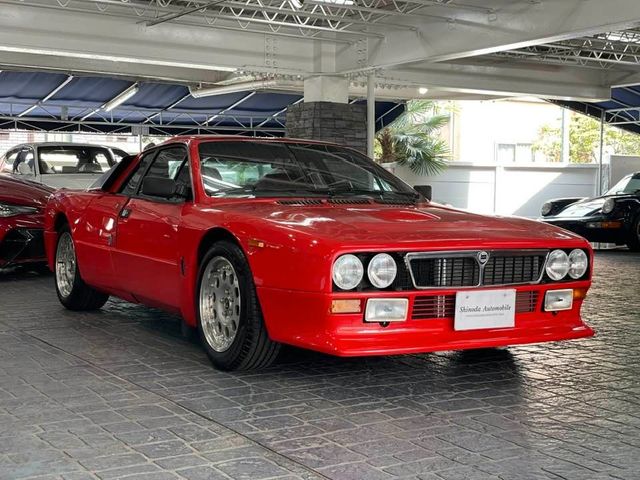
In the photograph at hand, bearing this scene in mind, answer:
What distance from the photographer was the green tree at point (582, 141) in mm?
39250

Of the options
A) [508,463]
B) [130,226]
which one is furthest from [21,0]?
[508,463]

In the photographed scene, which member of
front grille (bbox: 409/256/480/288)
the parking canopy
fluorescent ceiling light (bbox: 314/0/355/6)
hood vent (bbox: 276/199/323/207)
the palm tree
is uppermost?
fluorescent ceiling light (bbox: 314/0/355/6)

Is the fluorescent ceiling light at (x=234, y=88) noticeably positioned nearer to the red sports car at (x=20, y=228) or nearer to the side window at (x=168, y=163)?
the red sports car at (x=20, y=228)

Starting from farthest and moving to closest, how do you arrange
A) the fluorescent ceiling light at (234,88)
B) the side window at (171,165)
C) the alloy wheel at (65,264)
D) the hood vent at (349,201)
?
the fluorescent ceiling light at (234,88) → the alloy wheel at (65,264) → the side window at (171,165) → the hood vent at (349,201)

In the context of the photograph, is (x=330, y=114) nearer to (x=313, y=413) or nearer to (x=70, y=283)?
(x=70, y=283)

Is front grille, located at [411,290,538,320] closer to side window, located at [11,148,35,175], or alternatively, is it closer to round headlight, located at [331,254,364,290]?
round headlight, located at [331,254,364,290]

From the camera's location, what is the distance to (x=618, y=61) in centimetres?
1747

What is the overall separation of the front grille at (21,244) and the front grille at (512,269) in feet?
19.3

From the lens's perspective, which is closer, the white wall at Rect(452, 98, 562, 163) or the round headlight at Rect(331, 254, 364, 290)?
the round headlight at Rect(331, 254, 364, 290)

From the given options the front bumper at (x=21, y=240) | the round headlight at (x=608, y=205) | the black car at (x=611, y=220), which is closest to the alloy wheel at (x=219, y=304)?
the front bumper at (x=21, y=240)

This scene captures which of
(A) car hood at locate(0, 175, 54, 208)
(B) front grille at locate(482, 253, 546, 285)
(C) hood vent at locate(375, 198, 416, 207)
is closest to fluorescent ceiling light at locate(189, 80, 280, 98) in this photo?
(A) car hood at locate(0, 175, 54, 208)

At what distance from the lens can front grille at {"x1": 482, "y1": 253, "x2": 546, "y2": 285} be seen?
460 centimetres

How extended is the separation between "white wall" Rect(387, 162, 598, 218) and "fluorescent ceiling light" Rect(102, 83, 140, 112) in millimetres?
8417

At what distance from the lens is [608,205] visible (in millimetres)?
14531
